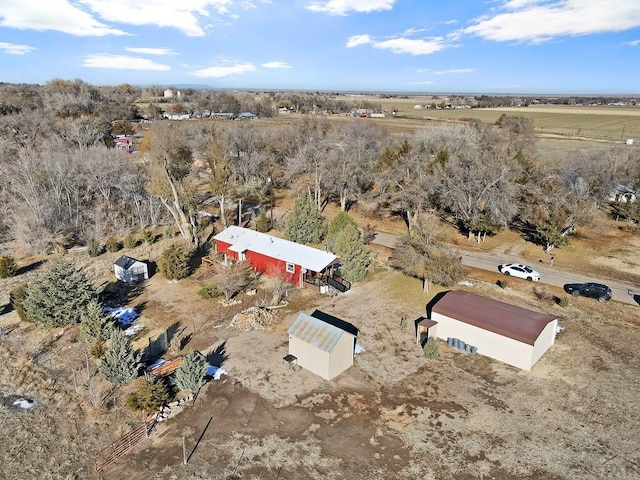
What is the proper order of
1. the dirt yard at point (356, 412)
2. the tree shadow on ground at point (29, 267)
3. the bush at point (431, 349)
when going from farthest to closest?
the tree shadow on ground at point (29, 267) < the bush at point (431, 349) < the dirt yard at point (356, 412)

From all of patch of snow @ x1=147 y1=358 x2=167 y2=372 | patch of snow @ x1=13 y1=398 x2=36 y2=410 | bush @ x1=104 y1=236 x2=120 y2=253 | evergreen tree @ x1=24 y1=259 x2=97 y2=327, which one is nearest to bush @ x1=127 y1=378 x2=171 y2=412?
patch of snow @ x1=147 y1=358 x2=167 y2=372

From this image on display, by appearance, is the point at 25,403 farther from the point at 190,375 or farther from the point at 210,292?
the point at 210,292

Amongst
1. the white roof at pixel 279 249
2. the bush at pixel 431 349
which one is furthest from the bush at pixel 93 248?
the bush at pixel 431 349

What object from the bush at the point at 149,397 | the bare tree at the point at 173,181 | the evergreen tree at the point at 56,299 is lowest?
the bush at the point at 149,397

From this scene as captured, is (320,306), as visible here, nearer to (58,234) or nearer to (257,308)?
(257,308)

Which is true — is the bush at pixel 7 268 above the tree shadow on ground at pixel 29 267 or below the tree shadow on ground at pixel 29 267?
above

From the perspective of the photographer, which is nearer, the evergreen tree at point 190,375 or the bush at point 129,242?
the evergreen tree at point 190,375

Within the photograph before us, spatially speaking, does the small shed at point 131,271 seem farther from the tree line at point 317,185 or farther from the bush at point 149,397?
the bush at point 149,397

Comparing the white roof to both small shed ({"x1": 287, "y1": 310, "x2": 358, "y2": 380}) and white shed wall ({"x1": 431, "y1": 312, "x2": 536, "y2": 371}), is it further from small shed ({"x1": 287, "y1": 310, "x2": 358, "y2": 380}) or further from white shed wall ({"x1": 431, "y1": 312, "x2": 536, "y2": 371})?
white shed wall ({"x1": 431, "y1": 312, "x2": 536, "y2": 371})
